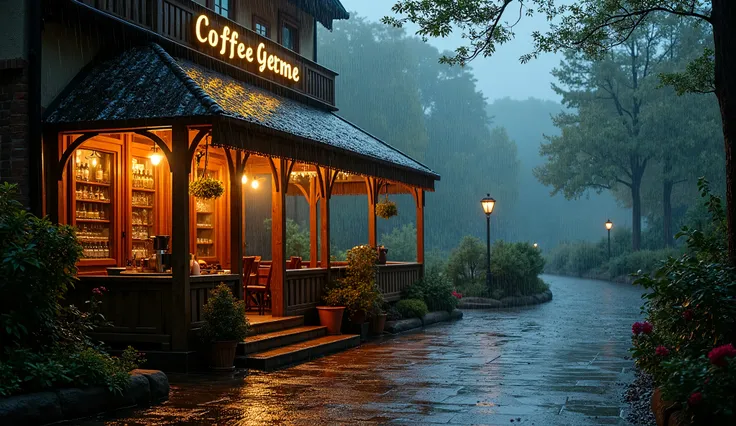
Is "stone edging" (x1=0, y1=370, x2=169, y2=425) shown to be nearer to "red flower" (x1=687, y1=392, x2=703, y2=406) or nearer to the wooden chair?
"red flower" (x1=687, y1=392, x2=703, y2=406)

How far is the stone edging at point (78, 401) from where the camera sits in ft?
24.7

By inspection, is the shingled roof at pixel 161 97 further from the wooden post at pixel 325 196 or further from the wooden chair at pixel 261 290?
the wooden chair at pixel 261 290

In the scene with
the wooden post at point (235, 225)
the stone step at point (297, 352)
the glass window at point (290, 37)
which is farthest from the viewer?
the glass window at point (290, 37)

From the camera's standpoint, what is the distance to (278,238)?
14656 mm

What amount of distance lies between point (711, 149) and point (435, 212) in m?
29.0

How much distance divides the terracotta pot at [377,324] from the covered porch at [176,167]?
1.18 metres

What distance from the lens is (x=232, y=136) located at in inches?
459

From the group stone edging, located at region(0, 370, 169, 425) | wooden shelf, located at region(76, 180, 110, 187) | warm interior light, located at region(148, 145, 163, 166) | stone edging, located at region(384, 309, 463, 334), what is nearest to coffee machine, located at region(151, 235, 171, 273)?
wooden shelf, located at region(76, 180, 110, 187)

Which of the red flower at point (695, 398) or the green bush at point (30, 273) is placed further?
the green bush at point (30, 273)

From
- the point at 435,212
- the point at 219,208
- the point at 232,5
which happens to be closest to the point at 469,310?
the point at 219,208

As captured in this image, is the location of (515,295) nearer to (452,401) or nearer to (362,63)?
(452,401)

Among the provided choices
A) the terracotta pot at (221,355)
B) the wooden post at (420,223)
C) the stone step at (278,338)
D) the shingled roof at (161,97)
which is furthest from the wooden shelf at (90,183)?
the wooden post at (420,223)

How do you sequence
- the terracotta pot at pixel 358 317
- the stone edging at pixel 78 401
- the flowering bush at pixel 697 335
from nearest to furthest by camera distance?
the flowering bush at pixel 697 335
the stone edging at pixel 78 401
the terracotta pot at pixel 358 317

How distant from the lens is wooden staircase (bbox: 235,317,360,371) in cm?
1195
